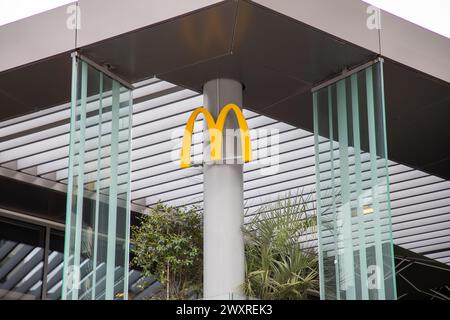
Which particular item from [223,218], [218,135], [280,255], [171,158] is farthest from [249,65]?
[171,158]

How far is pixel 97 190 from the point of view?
932 cm

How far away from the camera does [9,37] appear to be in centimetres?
1002

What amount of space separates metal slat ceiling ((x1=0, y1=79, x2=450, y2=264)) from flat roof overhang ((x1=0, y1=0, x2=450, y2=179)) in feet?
3.89

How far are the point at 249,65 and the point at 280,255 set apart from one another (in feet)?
7.18

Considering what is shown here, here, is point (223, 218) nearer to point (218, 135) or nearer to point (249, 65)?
point (218, 135)

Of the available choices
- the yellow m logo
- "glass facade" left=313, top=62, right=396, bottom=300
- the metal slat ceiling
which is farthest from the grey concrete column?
"glass facade" left=313, top=62, right=396, bottom=300

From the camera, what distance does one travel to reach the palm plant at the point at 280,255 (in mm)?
9406

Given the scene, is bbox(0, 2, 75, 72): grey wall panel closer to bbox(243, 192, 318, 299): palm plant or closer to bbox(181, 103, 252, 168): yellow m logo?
bbox(181, 103, 252, 168): yellow m logo

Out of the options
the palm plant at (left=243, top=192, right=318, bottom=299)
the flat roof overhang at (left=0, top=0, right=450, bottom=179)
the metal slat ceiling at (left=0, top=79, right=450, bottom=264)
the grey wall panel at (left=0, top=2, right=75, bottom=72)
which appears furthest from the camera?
the metal slat ceiling at (left=0, top=79, right=450, bottom=264)

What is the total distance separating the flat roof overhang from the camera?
9094 mm

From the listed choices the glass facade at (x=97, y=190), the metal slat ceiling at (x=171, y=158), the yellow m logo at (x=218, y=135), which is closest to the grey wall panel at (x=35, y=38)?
the glass facade at (x=97, y=190)

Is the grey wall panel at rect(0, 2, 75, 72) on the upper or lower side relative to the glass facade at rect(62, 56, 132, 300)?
upper

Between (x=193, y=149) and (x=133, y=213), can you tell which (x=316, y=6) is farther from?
(x=133, y=213)
